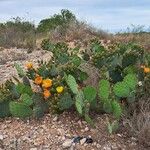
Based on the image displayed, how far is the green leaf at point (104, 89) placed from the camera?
5953mm

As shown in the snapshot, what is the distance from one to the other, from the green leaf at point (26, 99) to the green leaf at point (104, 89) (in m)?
0.77

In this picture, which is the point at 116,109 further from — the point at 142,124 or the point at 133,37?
the point at 133,37

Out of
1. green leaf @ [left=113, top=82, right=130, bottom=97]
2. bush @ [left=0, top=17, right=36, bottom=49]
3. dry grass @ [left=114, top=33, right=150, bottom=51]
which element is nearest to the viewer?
green leaf @ [left=113, top=82, right=130, bottom=97]

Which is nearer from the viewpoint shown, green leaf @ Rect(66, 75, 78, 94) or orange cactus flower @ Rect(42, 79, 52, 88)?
green leaf @ Rect(66, 75, 78, 94)

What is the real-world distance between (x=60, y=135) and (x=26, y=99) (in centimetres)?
60

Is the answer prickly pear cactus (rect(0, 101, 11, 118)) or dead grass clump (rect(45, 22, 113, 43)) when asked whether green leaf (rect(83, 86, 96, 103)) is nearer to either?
prickly pear cactus (rect(0, 101, 11, 118))

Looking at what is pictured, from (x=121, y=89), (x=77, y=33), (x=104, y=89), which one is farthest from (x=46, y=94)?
(x=77, y=33)

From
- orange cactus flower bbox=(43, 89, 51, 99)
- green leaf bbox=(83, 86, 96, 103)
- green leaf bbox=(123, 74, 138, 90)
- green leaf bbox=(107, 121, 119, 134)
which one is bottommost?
green leaf bbox=(107, 121, 119, 134)

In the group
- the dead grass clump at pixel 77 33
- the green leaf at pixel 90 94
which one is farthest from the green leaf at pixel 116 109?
the dead grass clump at pixel 77 33

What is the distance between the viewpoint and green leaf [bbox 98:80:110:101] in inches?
234

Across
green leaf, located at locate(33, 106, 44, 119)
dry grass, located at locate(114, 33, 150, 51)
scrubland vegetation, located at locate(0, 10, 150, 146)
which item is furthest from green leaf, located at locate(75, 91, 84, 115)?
dry grass, located at locate(114, 33, 150, 51)

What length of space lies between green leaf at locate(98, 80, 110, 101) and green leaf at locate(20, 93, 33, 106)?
77cm

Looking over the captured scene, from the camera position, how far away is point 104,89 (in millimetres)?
5984

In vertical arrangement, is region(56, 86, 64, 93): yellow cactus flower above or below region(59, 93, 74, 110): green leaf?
above
